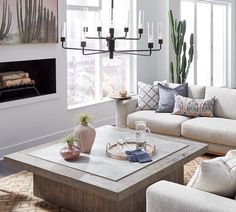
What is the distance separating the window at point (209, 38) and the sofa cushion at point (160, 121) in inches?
142

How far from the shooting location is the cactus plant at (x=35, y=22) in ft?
16.4

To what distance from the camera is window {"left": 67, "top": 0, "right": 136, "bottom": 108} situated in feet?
19.9

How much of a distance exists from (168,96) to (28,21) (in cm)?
202

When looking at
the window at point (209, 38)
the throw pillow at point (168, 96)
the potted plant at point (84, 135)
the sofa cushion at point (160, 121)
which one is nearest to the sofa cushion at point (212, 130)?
the sofa cushion at point (160, 121)

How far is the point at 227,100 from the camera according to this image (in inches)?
202

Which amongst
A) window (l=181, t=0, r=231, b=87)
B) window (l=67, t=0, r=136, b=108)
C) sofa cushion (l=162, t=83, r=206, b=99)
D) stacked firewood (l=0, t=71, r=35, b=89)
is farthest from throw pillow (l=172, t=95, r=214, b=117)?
window (l=181, t=0, r=231, b=87)

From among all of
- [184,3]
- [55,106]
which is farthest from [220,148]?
[184,3]

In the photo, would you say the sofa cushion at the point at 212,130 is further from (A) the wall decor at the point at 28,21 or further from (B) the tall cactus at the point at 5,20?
(B) the tall cactus at the point at 5,20

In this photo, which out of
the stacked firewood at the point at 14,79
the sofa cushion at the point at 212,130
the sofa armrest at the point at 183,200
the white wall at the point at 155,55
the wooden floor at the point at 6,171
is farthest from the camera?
the white wall at the point at 155,55

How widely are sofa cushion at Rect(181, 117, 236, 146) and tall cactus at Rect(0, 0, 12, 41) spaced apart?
2.37 metres

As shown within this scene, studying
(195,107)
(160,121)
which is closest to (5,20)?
(160,121)

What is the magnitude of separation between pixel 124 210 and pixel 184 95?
254 centimetres

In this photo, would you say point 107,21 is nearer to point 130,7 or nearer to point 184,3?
point 130,7

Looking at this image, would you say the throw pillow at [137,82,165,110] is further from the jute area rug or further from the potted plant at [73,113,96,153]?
the potted plant at [73,113,96,153]
